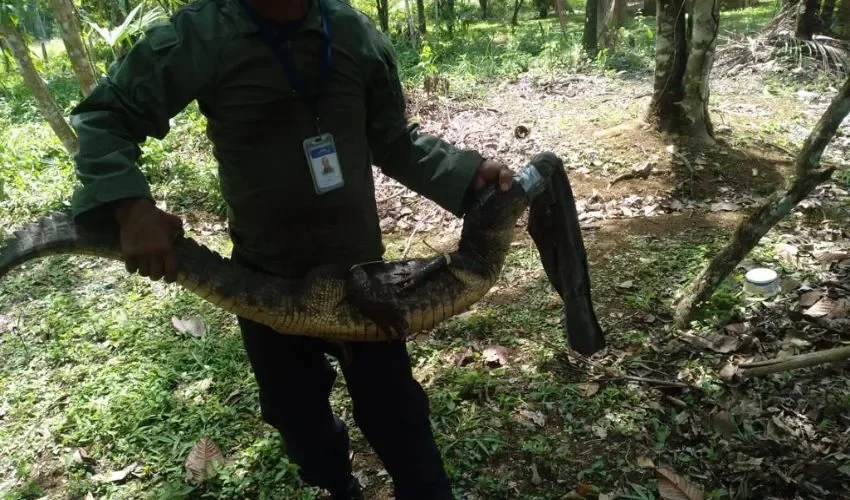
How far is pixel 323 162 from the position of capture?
1.84 meters

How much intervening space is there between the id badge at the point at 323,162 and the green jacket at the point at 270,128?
23mm

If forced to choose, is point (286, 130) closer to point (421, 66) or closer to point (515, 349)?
point (515, 349)

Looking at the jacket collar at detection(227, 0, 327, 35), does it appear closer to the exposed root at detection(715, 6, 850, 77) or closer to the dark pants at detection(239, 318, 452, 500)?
the dark pants at detection(239, 318, 452, 500)

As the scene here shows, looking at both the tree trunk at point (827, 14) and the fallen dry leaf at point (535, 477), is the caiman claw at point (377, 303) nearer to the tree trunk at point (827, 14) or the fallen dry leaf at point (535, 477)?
the fallen dry leaf at point (535, 477)

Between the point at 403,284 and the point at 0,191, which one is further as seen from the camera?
the point at 0,191

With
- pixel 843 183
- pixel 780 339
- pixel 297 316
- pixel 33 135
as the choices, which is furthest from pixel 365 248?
pixel 33 135

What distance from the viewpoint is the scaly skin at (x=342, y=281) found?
1.75 m

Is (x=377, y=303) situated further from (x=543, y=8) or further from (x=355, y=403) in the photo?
(x=543, y=8)

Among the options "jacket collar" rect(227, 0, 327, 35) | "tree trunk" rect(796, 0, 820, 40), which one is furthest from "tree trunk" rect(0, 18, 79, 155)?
"tree trunk" rect(796, 0, 820, 40)

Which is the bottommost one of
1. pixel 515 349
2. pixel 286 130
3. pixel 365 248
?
pixel 515 349

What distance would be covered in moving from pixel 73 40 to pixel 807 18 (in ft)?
30.0

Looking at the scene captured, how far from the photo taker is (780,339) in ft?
10.2

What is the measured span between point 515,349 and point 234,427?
156 cm

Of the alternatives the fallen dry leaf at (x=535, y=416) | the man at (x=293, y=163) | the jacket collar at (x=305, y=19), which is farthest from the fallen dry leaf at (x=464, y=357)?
the jacket collar at (x=305, y=19)
